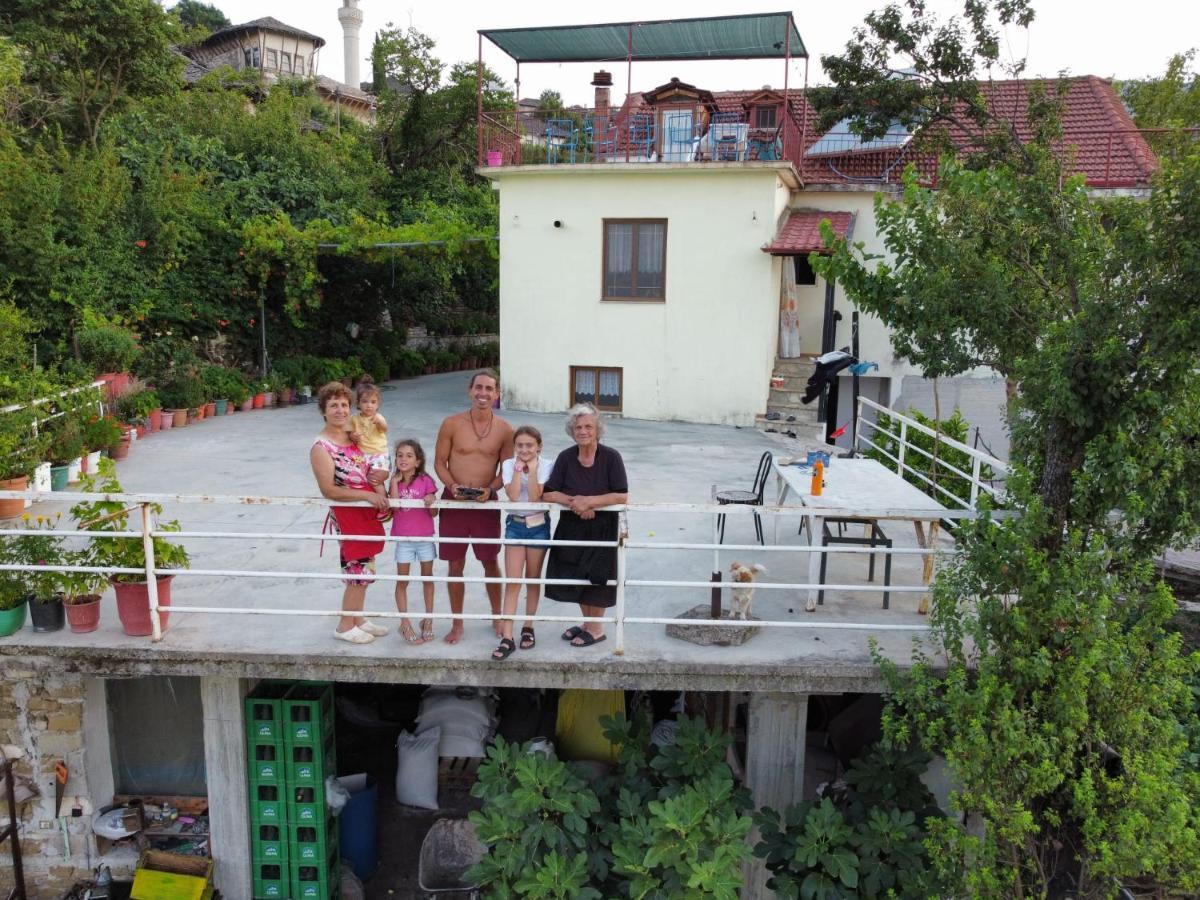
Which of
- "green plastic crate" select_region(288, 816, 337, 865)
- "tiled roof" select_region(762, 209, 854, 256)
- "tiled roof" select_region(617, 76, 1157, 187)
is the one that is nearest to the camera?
"green plastic crate" select_region(288, 816, 337, 865)

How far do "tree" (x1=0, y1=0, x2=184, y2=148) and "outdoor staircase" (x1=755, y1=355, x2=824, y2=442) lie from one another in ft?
49.9

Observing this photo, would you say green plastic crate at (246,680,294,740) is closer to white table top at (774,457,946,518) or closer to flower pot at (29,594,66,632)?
flower pot at (29,594,66,632)

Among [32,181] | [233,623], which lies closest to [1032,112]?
[233,623]

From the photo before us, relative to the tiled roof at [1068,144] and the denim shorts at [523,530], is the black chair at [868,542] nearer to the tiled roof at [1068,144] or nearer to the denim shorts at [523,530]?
A: the denim shorts at [523,530]

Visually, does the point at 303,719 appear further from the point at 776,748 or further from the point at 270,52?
the point at 270,52

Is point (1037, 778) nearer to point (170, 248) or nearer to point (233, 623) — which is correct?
point (233, 623)

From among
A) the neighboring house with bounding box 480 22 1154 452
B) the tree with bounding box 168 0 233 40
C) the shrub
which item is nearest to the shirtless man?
the neighboring house with bounding box 480 22 1154 452

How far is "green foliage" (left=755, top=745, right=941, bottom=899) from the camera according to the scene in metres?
4.86

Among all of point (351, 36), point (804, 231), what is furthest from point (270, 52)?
point (804, 231)

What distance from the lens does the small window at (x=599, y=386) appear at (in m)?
15.5

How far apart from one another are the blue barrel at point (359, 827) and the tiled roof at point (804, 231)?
9.83m

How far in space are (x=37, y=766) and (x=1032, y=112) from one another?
12856 millimetres

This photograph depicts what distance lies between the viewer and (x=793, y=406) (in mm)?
14883

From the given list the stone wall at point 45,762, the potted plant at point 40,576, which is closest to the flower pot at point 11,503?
the potted plant at point 40,576
